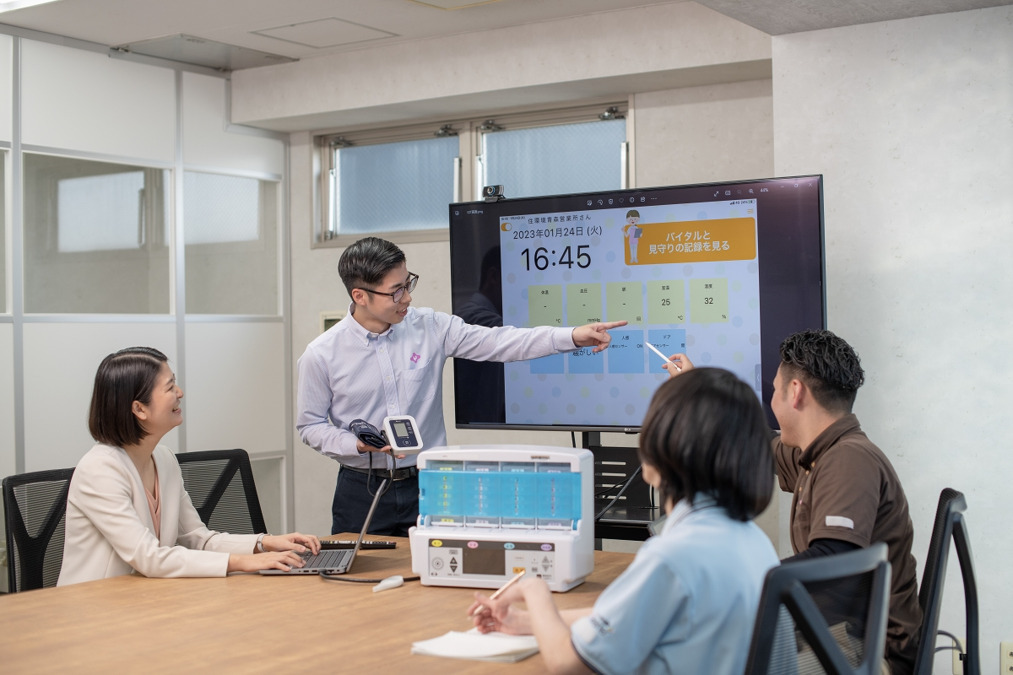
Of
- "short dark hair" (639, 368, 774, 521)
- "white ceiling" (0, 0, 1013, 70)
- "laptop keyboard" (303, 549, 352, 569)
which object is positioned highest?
"white ceiling" (0, 0, 1013, 70)

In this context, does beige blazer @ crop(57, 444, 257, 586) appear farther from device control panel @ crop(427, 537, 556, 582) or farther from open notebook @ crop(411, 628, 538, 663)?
open notebook @ crop(411, 628, 538, 663)

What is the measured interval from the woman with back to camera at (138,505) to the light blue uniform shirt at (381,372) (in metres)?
0.55

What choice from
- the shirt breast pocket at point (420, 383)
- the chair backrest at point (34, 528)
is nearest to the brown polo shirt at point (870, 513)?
the shirt breast pocket at point (420, 383)

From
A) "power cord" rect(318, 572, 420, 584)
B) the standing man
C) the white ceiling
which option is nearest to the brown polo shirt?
the standing man

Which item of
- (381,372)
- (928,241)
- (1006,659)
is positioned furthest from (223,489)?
(1006,659)

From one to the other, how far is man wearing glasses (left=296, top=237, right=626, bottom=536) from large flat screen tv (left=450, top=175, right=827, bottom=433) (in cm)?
43

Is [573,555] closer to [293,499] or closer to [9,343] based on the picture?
[9,343]

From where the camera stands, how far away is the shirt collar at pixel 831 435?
239 cm

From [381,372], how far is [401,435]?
0.68 metres

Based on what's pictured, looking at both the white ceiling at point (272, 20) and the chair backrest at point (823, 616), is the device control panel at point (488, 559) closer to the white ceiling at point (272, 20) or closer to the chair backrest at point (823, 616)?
the chair backrest at point (823, 616)

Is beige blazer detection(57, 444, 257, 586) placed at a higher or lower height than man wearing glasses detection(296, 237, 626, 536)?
lower

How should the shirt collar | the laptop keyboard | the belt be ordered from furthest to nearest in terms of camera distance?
the belt < the laptop keyboard < the shirt collar

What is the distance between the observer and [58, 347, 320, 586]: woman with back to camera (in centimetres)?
262

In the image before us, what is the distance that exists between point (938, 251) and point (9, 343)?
397 cm
